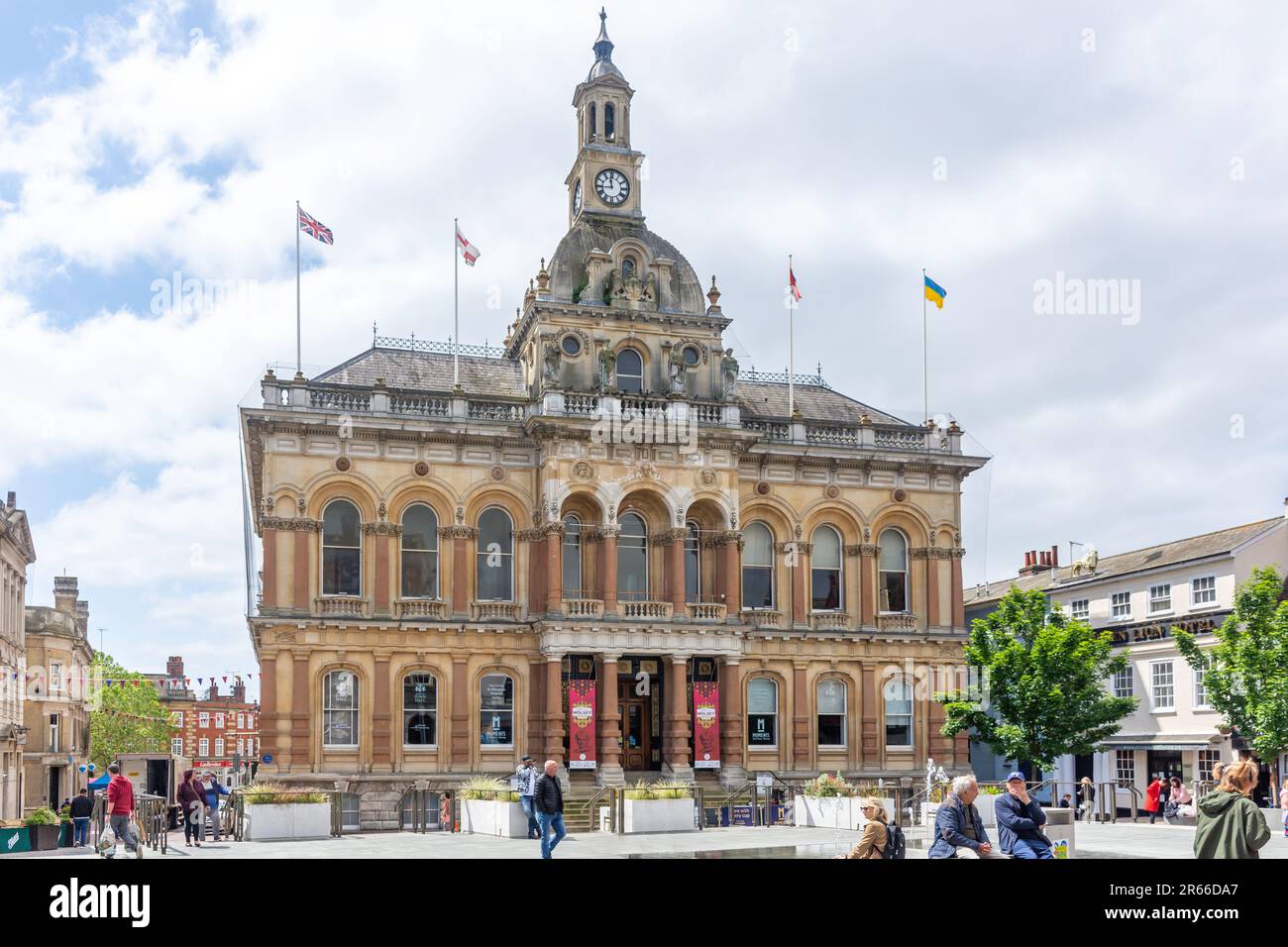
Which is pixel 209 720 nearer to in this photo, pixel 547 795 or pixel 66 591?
pixel 66 591

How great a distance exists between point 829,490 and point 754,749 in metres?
9.19

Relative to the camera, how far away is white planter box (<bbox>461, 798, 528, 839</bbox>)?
32.6m

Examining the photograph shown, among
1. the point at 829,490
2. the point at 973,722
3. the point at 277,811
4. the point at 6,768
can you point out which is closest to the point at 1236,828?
the point at 277,811

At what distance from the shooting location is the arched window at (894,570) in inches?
1941

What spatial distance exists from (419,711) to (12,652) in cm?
2341

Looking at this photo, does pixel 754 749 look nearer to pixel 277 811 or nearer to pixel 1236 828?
pixel 277 811

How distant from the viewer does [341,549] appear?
1734 inches

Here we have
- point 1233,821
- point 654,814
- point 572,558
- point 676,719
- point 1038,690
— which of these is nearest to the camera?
point 1233,821

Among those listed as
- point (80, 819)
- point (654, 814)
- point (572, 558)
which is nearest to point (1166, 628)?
point (572, 558)

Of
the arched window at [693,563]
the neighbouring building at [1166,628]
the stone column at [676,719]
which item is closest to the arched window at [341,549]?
the stone column at [676,719]

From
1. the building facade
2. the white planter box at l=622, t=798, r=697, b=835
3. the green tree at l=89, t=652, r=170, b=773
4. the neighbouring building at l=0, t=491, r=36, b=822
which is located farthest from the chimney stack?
the white planter box at l=622, t=798, r=697, b=835

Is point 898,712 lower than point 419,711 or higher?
lower

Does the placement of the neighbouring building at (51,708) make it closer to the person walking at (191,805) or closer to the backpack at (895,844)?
the person walking at (191,805)

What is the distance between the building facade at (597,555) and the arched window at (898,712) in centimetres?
8
